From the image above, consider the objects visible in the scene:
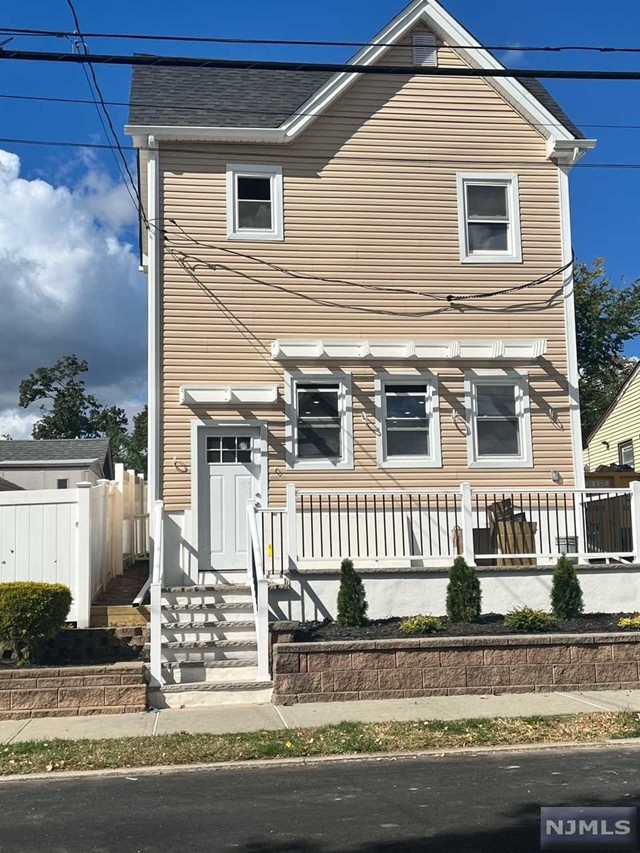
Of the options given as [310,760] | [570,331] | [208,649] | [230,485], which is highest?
[570,331]

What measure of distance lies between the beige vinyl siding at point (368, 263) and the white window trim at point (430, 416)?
126 mm

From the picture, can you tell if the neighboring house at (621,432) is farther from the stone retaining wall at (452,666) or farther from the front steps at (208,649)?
the front steps at (208,649)

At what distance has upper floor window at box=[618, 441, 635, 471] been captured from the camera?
87.5 feet

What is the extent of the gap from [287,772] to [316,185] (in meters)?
9.57

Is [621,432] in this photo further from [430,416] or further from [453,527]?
[453,527]

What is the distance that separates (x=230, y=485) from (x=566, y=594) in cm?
513

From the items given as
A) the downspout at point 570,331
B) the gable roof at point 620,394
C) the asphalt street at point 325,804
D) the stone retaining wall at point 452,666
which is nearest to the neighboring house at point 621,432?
the gable roof at point 620,394

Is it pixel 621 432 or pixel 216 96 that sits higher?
pixel 216 96

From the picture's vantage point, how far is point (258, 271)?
45.4 feet

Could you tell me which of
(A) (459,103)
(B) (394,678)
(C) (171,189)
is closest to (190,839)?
(B) (394,678)

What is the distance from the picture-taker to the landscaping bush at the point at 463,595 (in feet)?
36.4

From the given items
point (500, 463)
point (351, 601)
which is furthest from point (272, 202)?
point (351, 601)

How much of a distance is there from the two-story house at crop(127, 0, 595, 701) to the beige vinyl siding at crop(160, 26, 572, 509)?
3cm

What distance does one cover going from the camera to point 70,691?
950cm
